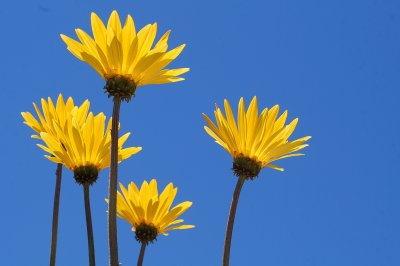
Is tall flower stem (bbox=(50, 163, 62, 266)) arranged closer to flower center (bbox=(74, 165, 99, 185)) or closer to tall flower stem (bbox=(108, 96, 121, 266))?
flower center (bbox=(74, 165, 99, 185))

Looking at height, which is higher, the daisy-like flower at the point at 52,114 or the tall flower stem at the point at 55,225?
the daisy-like flower at the point at 52,114

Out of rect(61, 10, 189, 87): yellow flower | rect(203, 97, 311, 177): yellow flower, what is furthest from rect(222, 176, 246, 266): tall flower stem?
rect(61, 10, 189, 87): yellow flower

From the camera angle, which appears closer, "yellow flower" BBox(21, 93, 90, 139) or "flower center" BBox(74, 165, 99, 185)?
"flower center" BBox(74, 165, 99, 185)

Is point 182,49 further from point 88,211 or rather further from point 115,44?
point 88,211

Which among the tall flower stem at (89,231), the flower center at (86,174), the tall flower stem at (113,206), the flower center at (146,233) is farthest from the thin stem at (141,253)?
the tall flower stem at (113,206)

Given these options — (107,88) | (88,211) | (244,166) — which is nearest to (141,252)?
(88,211)

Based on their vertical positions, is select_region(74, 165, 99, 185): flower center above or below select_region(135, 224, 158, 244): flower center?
above

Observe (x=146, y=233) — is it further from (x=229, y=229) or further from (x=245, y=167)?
(x=229, y=229)

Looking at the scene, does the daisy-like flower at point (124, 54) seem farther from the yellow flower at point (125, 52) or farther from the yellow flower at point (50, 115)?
the yellow flower at point (50, 115)
